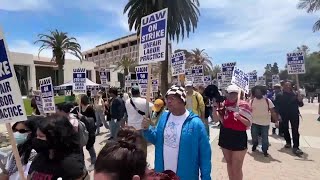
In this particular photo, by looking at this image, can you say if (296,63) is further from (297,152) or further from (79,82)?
(79,82)

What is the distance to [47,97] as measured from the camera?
8.13 meters

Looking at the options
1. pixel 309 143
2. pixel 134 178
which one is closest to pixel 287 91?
pixel 309 143

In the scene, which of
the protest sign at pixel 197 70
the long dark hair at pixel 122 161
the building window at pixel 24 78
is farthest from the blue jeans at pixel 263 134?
the building window at pixel 24 78

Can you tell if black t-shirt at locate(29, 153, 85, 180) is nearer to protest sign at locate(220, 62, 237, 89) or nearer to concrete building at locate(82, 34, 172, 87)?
protest sign at locate(220, 62, 237, 89)

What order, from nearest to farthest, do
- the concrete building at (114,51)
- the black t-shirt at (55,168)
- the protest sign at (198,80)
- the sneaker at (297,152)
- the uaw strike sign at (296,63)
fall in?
the black t-shirt at (55,168)
the sneaker at (297,152)
the uaw strike sign at (296,63)
the protest sign at (198,80)
the concrete building at (114,51)

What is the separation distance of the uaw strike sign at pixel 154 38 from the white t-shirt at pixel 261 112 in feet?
17.6

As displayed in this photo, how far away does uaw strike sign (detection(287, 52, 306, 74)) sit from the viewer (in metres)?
11.3

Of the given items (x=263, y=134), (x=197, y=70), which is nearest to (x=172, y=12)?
(x=197, y=70)

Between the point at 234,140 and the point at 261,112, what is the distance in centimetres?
406

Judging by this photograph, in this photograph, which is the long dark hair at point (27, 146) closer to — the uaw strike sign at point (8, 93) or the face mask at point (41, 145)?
the uaw strike sign at point (8, 93)

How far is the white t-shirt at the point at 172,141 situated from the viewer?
4078 mm

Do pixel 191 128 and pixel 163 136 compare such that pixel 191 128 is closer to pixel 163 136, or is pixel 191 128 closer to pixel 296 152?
pixel 163 136

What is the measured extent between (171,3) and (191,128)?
68.3 feet

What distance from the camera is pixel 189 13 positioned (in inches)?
1010
